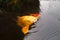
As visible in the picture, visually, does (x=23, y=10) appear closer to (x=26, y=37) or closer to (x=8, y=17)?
(x=8, y=17)

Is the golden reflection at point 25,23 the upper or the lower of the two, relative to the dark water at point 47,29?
upper

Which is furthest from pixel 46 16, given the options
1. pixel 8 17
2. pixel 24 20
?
pixel 8 17

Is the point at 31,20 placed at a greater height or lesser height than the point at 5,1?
lesser

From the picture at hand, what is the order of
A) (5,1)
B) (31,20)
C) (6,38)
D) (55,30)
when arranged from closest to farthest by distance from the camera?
(6,38) → (55,30) → (31,20) → (5,1)

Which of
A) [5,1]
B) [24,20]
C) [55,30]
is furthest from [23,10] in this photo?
[55,30]

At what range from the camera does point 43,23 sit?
51.3 inches

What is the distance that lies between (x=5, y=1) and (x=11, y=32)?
1.77 ft

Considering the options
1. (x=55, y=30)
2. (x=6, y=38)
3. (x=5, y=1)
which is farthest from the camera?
(x=5, y=1)

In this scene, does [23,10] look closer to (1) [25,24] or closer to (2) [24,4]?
(2) [24,4]

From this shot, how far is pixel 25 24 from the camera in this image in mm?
1185

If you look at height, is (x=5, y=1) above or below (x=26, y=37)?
above

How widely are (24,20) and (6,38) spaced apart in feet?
1.02

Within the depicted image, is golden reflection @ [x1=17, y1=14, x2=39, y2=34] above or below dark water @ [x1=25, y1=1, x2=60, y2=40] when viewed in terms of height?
above

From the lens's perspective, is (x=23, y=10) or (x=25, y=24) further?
(x=23, y=10)
